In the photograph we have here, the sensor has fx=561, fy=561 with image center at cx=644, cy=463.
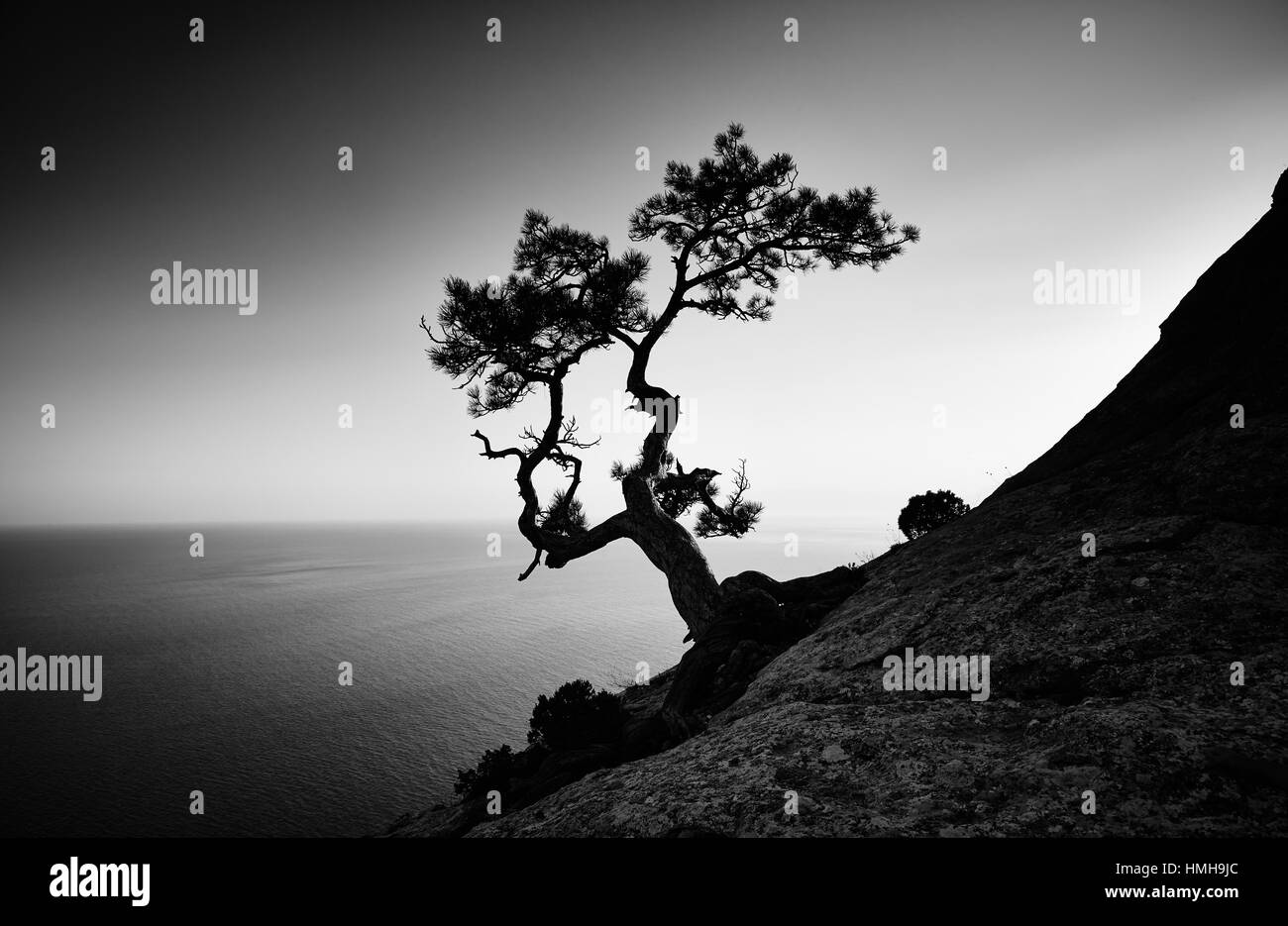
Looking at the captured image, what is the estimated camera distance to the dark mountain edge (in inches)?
149

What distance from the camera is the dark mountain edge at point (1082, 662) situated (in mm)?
3791

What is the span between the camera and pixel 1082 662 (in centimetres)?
523

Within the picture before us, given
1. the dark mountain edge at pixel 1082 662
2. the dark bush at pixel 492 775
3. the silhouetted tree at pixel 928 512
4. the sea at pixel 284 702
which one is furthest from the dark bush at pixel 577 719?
the silhouetted tree at pixel 928 512

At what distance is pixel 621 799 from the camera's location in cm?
511

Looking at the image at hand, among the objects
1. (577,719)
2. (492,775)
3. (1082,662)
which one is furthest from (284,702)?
(1082,662)

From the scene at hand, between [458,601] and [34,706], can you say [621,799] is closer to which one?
[34,706]

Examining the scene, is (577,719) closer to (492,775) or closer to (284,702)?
(492,775)

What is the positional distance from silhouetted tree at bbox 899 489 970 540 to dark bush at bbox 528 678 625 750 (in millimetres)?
9646

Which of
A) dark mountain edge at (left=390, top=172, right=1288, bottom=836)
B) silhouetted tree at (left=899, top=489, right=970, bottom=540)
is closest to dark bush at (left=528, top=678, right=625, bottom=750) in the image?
dark mountain edge at (left=390, top=172, right=1288, bottom=836)

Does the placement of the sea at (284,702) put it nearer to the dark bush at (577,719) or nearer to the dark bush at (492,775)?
the dark bush at (577,719)

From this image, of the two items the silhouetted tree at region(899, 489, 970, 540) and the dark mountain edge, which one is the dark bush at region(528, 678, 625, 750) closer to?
the dark mountain edge
